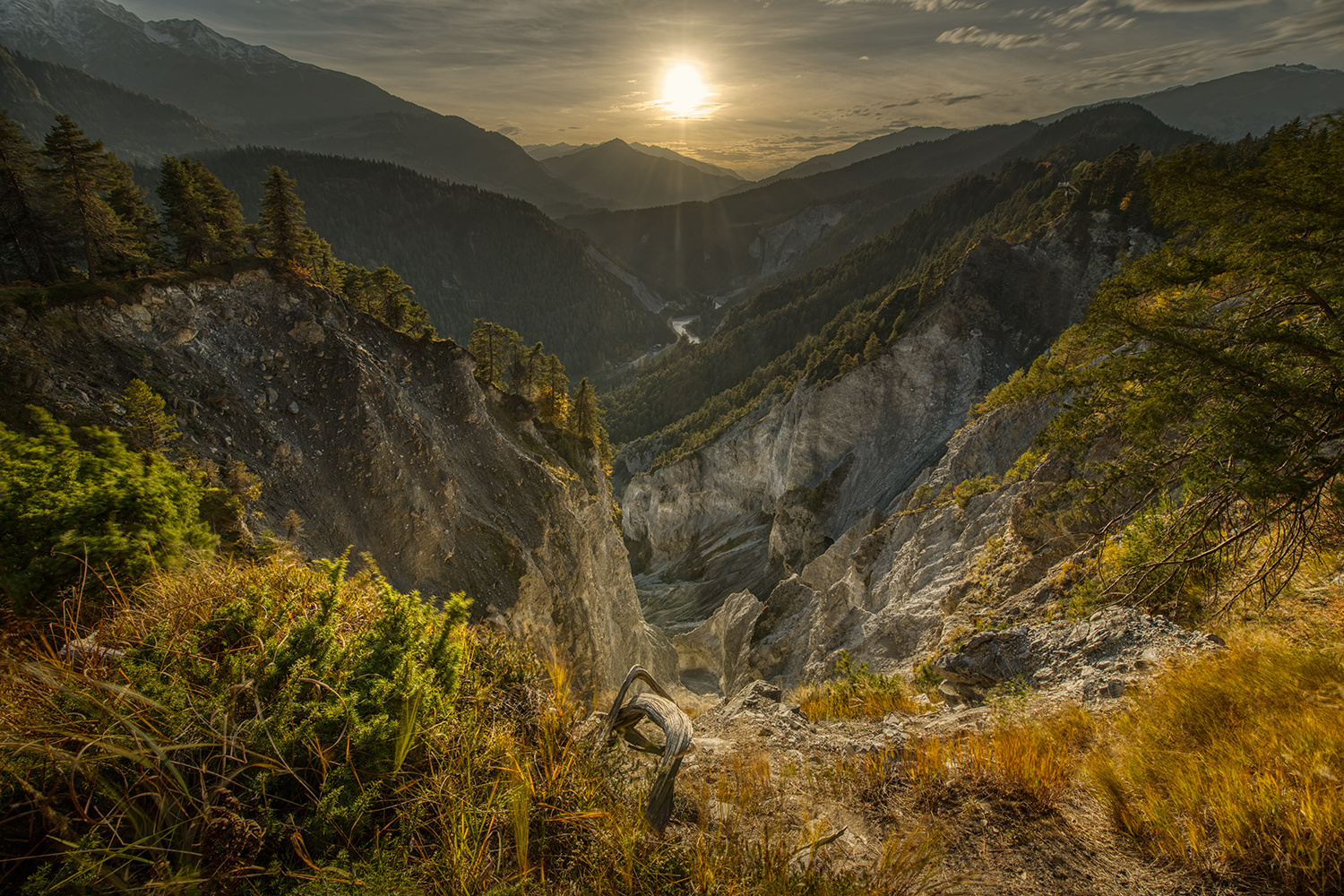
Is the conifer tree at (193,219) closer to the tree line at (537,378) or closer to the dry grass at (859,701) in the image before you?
the tree line at (537,378)

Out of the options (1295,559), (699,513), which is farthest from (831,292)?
(1295,559)

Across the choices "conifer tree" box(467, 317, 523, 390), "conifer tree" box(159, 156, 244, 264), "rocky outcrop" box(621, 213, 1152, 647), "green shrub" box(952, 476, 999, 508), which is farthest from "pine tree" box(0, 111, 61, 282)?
"rocky outcrop" box(621, 213, 1152, 647)

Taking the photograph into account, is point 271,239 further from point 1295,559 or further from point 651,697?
point 1295,559

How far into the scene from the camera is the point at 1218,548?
5395 mm

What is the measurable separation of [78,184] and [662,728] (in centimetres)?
3184

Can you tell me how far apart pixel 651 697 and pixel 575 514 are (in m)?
28.9

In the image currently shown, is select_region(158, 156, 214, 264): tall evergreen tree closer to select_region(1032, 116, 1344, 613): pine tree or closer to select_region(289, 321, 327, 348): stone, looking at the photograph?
select_region(289, 321, 327, 348): stone

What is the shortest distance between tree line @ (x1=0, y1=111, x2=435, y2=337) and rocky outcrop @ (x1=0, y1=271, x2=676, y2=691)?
367 cm

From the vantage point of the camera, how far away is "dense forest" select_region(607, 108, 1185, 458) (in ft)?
277

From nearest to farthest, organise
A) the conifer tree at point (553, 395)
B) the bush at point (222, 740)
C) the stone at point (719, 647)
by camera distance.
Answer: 1. the bush at point (222, 740)
2. the stone at point (719, 647)
3. the conifer tree at point (553, 395)

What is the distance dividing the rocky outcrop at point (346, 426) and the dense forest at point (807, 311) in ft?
143

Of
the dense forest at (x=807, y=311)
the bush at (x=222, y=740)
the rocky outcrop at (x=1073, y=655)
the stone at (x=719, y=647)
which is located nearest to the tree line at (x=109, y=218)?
the bush at (x=222, y=740)

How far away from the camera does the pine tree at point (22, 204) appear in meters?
20.9

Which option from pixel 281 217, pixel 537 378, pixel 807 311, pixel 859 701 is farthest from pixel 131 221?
pixel 807 311
